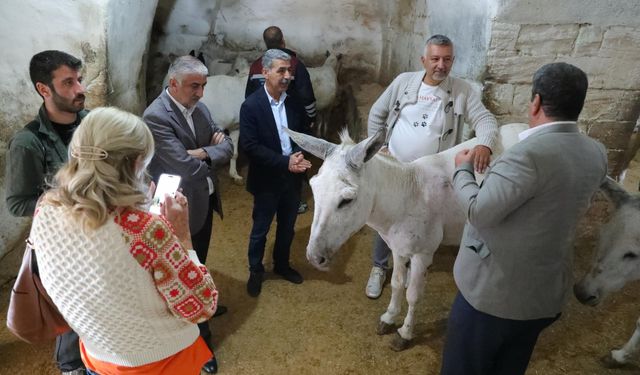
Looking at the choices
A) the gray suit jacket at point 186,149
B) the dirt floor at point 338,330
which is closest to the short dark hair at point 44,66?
the gray suit jacket at point 186,149

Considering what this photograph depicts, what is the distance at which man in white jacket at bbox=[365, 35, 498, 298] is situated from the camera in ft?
9.70

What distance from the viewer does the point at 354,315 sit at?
346 cm

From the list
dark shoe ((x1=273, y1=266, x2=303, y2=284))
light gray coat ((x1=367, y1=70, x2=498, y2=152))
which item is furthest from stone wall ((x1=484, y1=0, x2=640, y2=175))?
dark shoe ((x1=273, y1=266, x2=303, y2=284))

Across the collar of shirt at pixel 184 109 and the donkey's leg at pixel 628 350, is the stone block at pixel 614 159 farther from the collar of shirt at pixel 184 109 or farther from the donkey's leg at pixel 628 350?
the collar of shirt at pixel 184 109

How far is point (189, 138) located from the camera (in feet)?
8.68

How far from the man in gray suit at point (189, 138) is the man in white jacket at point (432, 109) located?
4.26ft

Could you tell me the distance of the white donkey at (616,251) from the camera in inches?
94.7

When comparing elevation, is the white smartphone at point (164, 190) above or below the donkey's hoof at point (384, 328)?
above

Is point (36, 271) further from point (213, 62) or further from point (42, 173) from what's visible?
point (213, 62)

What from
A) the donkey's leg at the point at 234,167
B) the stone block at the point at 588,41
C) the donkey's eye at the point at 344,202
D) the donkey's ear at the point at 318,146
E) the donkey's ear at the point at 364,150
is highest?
the stone block at the point at 588,41

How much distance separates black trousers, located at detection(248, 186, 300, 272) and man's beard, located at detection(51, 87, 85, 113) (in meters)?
1.49

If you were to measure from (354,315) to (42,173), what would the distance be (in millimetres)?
2453

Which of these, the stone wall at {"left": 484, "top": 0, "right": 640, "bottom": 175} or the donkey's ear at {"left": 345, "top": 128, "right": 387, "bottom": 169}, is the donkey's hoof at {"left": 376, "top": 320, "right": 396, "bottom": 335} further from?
the stone wall at {"left": 484, "top": 0, "right": 640, "bottom": 175}

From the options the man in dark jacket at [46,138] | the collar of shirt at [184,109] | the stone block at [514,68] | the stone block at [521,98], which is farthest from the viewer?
the stone block at [521,98]
